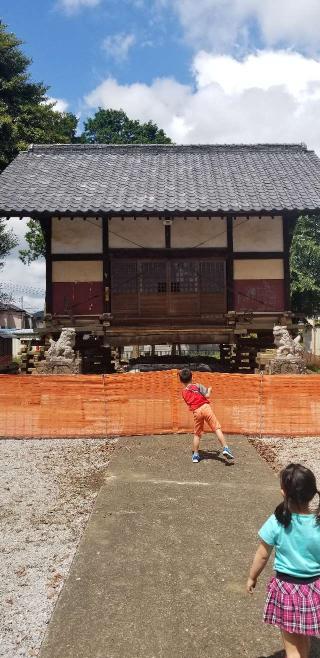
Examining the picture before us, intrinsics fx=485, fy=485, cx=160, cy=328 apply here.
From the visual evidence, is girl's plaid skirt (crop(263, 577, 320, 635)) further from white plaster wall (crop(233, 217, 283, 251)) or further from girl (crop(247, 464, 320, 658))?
white plaster wall (crop(233, 217, 283, 251))

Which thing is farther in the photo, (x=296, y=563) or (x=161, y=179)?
(x=161, y=179)

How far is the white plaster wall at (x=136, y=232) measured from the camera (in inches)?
545

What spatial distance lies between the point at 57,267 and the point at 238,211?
5.28 meters

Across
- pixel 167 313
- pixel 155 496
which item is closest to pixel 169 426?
pixel 155 496

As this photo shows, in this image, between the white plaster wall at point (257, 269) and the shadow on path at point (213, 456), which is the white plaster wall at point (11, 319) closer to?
the white plaster wall at point (257, 269)

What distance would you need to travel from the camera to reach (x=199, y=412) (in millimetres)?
7469

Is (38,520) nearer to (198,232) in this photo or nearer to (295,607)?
(295,607)

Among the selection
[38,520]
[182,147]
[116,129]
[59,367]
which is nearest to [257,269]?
[59,367]

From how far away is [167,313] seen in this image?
13680 mm

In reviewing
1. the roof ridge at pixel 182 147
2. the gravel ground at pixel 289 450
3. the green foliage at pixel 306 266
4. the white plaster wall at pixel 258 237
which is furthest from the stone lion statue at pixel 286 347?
the green foliage at pixel 306 266

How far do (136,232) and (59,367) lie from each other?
456 centimetres

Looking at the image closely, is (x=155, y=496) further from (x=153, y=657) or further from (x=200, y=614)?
(x=153, y=657)

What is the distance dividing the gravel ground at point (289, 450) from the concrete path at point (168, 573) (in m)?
0.86

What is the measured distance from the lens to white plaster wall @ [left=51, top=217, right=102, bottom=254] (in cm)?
1380
